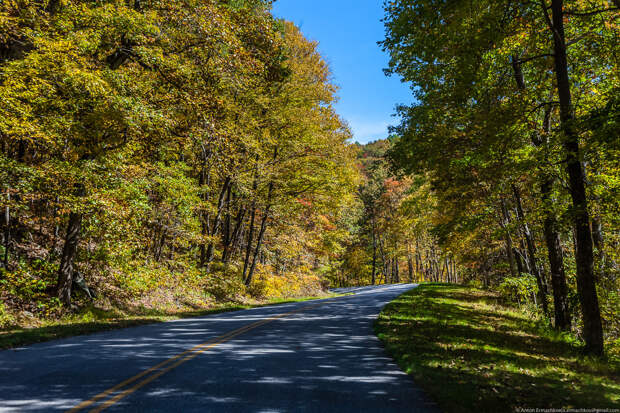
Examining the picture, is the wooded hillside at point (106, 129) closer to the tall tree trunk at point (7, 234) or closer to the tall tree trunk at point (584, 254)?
the tall tree trunk at point (7, 234)

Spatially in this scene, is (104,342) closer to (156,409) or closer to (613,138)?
(156,409)

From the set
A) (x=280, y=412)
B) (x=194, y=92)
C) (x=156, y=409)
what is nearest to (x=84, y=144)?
(x=194, y=92)

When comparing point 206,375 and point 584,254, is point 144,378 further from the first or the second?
point 584,254

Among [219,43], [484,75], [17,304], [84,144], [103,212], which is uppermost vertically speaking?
[219,43]

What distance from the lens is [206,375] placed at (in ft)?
16.9

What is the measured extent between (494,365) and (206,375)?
5252 mm

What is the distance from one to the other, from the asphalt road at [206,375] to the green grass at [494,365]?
49 cm

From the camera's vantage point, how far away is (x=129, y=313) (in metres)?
13.1

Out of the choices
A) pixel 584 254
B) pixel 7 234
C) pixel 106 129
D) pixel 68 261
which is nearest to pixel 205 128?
pixel 106 129

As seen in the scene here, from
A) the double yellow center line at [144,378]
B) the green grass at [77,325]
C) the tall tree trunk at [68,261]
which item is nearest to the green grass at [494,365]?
the double yellow center line at [144,378]

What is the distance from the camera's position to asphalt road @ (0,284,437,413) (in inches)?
161

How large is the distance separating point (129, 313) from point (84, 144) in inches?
260

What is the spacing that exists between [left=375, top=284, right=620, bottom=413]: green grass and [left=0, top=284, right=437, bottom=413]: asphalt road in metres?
0.49

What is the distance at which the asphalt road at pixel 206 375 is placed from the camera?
409 centimetres
